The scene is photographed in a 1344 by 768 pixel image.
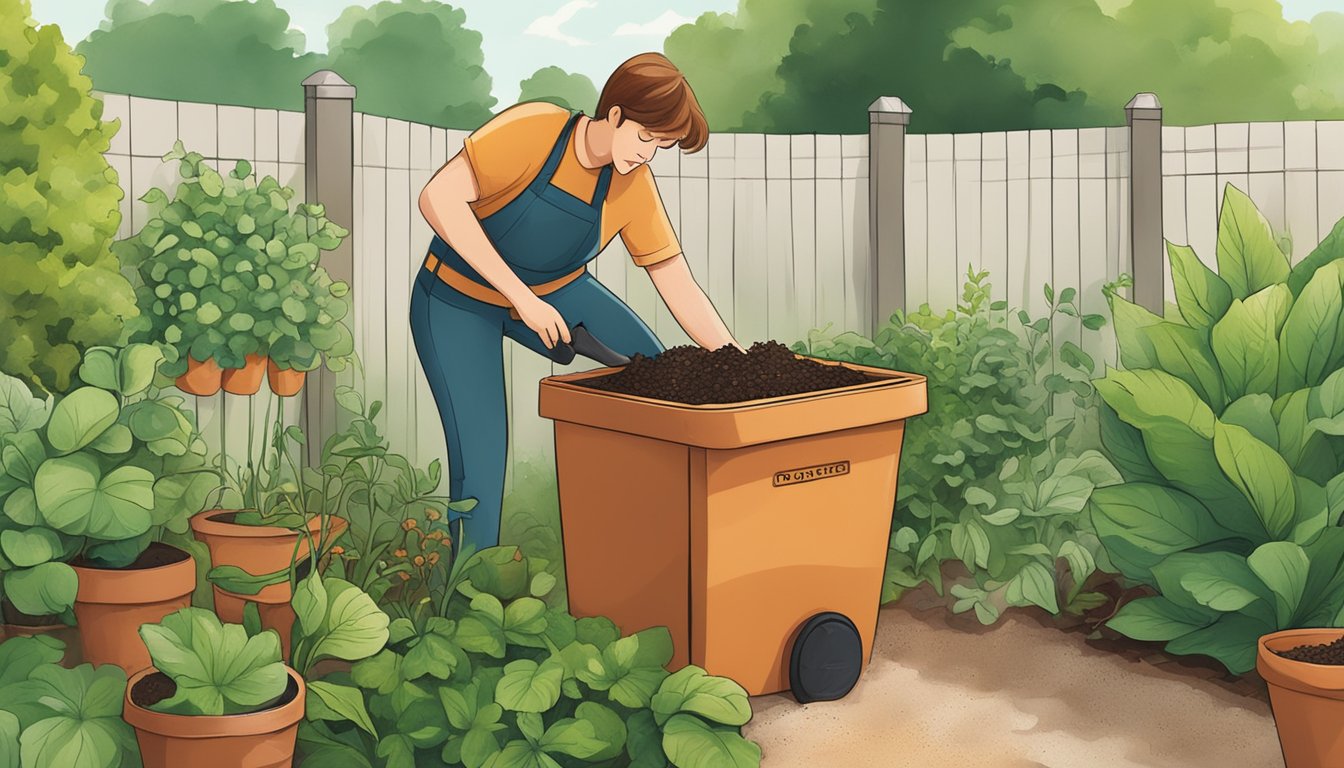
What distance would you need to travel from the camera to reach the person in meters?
2.85

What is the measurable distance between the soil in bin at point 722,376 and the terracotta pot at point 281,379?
2.40 ft

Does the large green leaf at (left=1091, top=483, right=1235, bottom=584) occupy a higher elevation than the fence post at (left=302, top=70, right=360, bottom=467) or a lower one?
lower

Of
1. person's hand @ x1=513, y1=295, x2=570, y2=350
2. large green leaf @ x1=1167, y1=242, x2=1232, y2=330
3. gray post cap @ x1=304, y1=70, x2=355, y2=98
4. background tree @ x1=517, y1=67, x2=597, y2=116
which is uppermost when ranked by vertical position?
background tree @ x1=517, y1=67, x2=597, y2=116

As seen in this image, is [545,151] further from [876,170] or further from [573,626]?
[876,170]

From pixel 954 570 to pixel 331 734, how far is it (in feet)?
6.62

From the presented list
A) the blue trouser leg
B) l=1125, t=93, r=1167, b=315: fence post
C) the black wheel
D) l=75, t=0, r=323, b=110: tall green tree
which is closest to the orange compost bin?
the black wheel

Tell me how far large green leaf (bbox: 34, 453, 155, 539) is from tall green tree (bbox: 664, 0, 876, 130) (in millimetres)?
3986

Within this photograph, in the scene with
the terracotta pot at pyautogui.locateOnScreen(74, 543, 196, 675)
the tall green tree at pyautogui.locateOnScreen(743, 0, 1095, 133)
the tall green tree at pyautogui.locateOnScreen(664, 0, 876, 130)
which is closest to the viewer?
the terracotta pot at pyautogui.locateOnScreen(74, 543, 196, 675)

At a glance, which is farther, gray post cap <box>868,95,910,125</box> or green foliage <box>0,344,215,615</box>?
gray post cap <box>868,95,910,125</box>

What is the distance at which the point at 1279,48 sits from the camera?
6.23 m

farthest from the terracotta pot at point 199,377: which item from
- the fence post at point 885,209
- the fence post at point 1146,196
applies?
the fence post at point 1146,196

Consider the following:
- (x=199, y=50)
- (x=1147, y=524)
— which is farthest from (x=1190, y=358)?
(x=199, y=50)

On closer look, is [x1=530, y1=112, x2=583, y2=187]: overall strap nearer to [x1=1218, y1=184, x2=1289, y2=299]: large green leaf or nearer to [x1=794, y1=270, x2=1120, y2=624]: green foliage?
[x1=794, y1=270, x2=1120, y2=624]: green foliage

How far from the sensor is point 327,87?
133 inches
